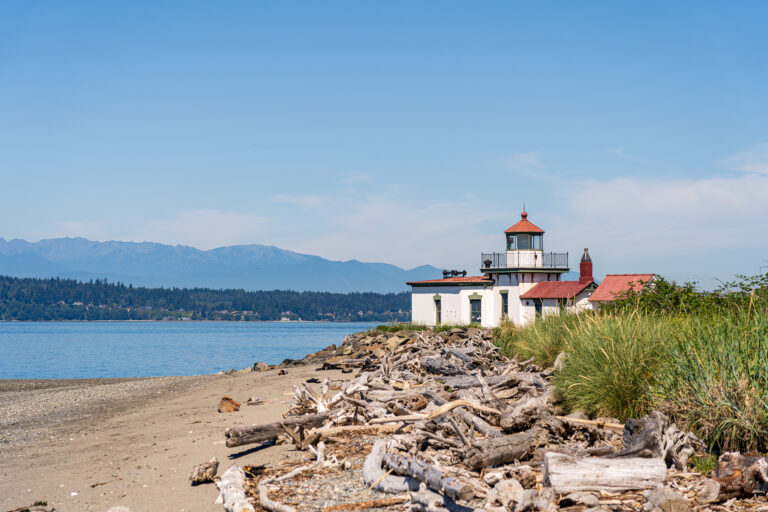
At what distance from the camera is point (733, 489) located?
6391mm

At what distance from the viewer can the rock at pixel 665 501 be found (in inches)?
235

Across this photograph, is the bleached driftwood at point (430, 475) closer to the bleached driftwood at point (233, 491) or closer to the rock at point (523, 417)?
the bleached driftwood at point (233, 491)

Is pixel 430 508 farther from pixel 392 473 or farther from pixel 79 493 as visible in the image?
pixel 79 493

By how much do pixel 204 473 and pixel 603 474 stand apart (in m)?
4.87

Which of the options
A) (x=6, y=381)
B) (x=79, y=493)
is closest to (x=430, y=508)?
(x=79, y=493)

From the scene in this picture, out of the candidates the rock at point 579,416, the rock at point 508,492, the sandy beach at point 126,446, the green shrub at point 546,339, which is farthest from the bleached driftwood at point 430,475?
the green shrub at point 546,339

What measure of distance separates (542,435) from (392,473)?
2087mm

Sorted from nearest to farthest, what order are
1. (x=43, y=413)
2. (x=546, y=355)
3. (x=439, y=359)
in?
(x=546, y=355)
(x=439, y=359)
(x=43, y=413)

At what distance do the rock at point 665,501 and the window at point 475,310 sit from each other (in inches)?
1566

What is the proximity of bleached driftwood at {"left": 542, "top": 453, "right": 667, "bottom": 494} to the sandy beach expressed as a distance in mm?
3762

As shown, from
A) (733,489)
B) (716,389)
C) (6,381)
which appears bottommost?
(6,381)

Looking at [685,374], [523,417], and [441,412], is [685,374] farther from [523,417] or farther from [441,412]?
[441,412]

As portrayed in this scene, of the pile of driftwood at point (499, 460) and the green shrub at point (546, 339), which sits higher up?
the green shrub at point (546, 339)

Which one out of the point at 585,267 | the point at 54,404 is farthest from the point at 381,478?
the point at 585,267
